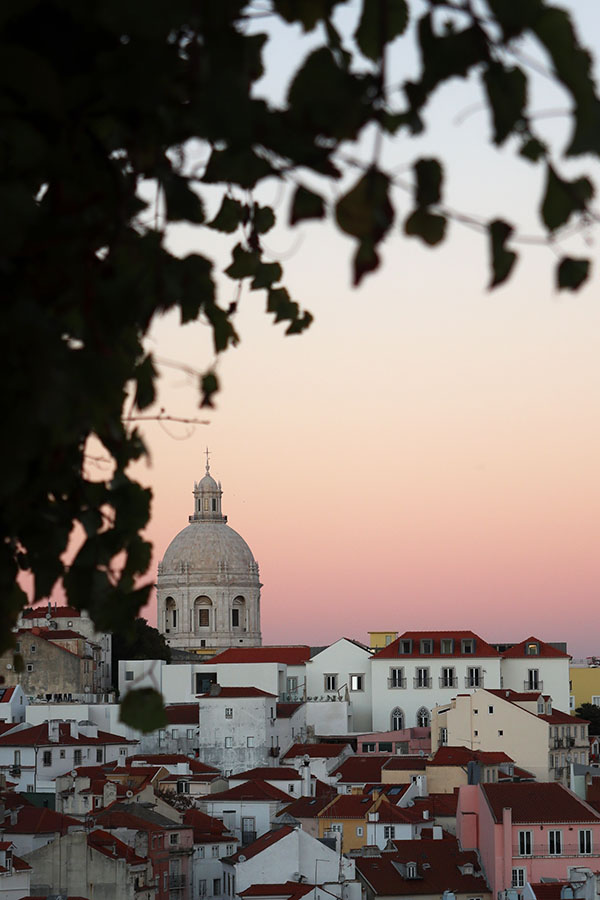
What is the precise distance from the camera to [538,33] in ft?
8.12

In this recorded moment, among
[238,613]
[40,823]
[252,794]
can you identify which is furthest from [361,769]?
[238,613]

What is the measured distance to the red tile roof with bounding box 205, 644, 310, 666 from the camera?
238 ft

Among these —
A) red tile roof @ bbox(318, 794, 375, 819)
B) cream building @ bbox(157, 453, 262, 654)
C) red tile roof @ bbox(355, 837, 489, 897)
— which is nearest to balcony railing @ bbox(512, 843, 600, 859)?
red tile roof @ bbox(355, 837, 489, 897)

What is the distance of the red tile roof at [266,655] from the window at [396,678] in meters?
5.74

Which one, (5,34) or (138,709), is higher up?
(5,34)

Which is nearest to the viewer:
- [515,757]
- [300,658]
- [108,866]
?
[108,866]

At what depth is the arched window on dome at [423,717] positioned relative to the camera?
68875 millimetres

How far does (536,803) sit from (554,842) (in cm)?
128

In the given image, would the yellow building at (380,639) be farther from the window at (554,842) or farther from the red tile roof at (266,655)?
the window at (554,842)

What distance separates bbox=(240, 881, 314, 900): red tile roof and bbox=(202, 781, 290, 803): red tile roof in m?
10.8

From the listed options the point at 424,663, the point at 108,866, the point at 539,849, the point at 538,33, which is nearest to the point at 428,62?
the point at 538,33

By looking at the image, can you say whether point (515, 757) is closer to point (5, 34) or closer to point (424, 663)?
point (424, 663)

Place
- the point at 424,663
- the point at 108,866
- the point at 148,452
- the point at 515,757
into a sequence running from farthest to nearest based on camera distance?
1. the point at 424,663
2. the point at 515,757
3. the point at 108,866
4. the point at 148,452

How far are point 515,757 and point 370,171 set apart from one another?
57235 millimetres
